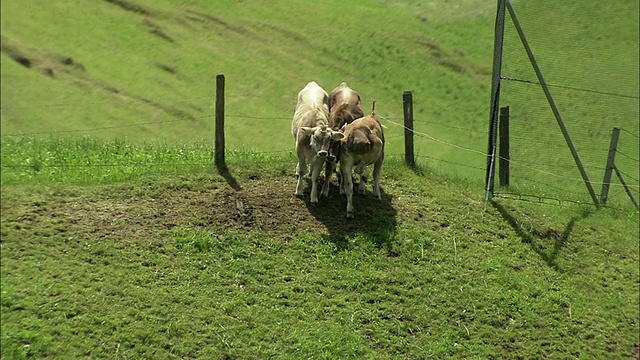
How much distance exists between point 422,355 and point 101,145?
24.8ft

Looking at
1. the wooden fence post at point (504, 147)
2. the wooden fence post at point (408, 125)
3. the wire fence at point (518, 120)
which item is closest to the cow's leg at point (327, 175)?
the wooden fence post at point (408, 125)

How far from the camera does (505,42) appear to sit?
43.6 ft

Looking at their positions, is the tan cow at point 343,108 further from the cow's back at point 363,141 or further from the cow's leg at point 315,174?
the cow's leg at point 315,174

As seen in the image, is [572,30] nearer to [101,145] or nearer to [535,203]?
[535,203]

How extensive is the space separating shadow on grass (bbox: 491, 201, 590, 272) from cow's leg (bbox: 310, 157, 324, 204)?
321 centimetres

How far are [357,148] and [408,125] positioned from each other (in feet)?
8.25

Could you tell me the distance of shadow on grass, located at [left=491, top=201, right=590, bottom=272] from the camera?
37.1ft

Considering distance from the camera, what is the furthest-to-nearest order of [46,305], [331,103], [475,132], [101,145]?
[475,132]
[101,145]
[331,103]
[46,305]

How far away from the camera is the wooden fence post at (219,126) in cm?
1189

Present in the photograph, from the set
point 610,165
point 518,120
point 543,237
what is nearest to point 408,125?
point 543,237

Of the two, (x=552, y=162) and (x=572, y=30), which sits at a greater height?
(x=572, y=30)

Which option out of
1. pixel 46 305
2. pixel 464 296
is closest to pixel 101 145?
pixel 46 305

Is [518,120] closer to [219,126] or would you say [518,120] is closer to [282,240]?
[219,126]

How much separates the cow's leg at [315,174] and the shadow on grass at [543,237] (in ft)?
10.5
